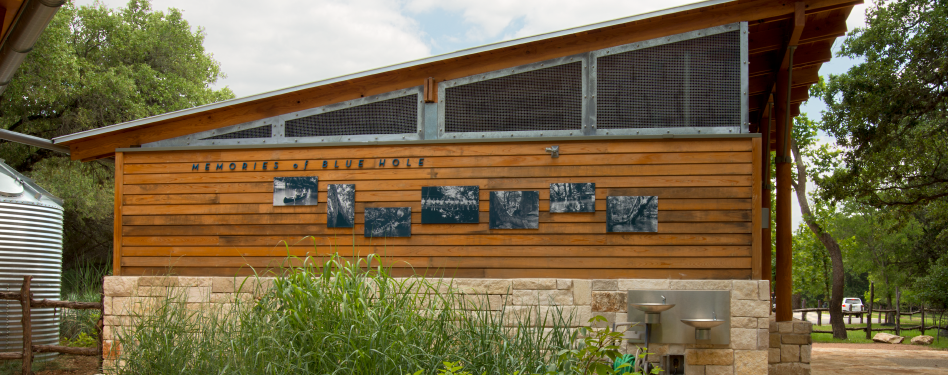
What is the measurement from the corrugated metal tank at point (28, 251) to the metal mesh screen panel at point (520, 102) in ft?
19.9

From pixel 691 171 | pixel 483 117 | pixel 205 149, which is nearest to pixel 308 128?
pixel 205 149

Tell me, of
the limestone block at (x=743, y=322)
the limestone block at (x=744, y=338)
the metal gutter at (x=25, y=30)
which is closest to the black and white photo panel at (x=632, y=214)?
the limestone block at (x=743, y=322)

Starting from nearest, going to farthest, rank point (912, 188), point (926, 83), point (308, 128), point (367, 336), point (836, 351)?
point (367, 336) < point (308, 128) < point (926, 83) < point (912, 188) < point (836, 351)

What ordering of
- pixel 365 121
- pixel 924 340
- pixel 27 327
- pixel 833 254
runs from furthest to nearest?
pixel 833 254
pixel 924 340
pixel 27 327
pixel 365 121

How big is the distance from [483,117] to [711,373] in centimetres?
341

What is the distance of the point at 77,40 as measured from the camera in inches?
658

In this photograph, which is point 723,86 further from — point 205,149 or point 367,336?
point 205,149

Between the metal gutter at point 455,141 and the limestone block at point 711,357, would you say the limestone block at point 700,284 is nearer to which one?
the limestone block at point 711,357

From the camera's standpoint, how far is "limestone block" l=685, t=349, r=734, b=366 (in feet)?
20.2

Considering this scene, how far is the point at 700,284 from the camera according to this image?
620 cm

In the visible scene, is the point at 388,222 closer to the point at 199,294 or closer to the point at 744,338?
the point at 199,294

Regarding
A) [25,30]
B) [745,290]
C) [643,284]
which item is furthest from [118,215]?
[745,290]

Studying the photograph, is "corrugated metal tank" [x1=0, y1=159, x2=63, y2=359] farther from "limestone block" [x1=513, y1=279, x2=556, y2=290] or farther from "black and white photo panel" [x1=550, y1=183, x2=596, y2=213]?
"black and white photo panel" [x1=550, y1=183, x2=596, y2=213]

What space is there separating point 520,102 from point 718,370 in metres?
3.30
